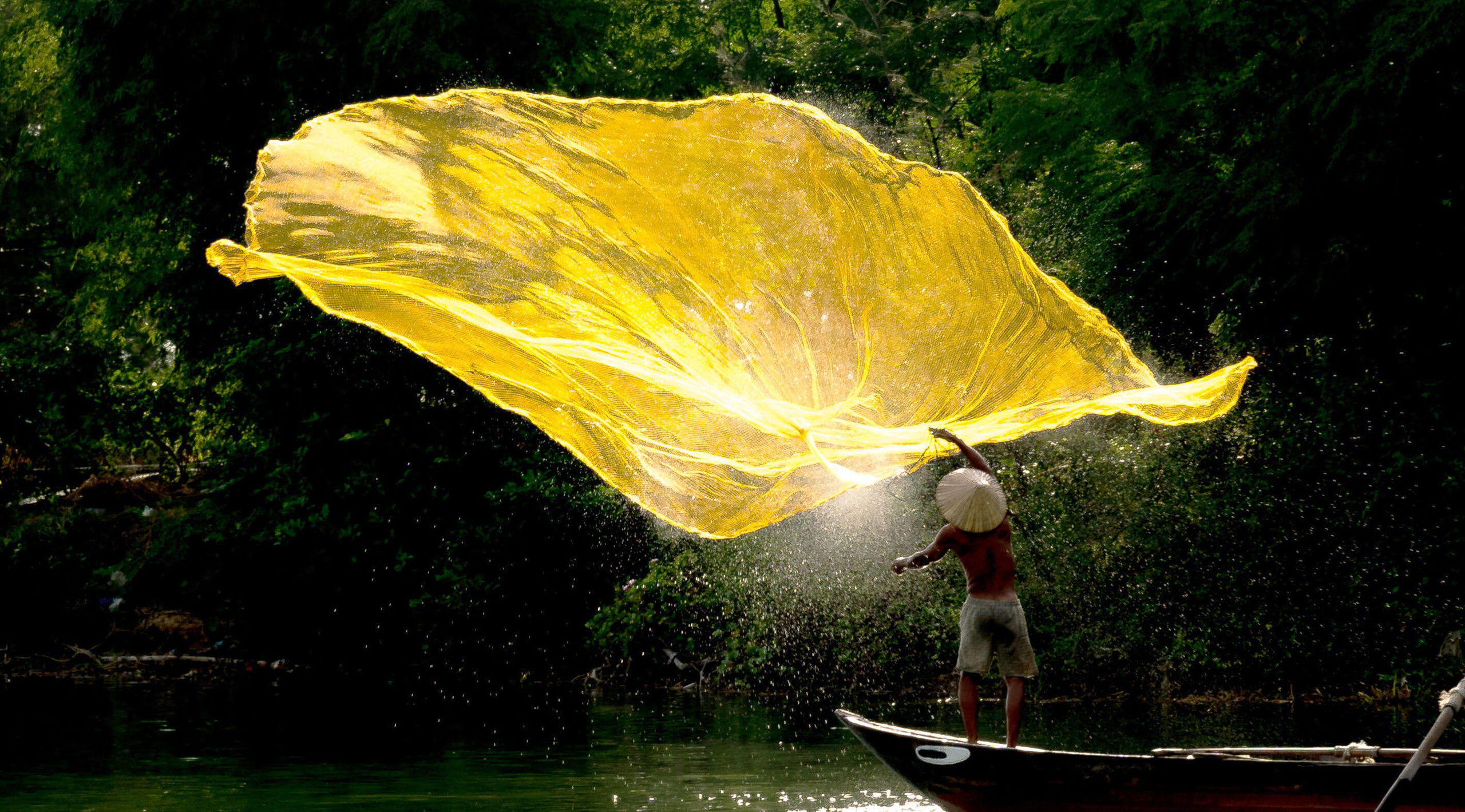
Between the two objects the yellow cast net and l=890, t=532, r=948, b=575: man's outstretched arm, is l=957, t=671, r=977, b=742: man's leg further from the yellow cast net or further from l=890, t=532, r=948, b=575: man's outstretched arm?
the yellow cast net

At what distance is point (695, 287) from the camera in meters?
9.48

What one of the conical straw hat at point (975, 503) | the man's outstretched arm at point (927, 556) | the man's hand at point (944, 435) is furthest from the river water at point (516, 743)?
the man's hand at point (944, 435)

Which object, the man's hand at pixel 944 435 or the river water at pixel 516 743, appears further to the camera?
the river water at pixel 516 743

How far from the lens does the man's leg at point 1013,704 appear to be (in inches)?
356

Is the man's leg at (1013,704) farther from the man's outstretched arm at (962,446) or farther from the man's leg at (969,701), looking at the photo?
the man's outstretched arm at (962,446)

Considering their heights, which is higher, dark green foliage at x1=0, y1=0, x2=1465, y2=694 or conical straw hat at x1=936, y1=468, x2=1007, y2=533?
dark green foliage at x1=0, y1=0, x2=1465, y2=694

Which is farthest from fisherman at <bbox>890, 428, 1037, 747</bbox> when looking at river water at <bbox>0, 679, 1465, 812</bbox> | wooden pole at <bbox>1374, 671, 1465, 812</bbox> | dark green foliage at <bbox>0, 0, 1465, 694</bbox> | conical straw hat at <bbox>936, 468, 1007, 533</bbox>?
dark green foliage at <bbox>0, 0, 1465, 694</bbox>

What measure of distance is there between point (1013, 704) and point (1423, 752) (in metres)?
2.40

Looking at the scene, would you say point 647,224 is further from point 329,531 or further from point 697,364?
point 329,531

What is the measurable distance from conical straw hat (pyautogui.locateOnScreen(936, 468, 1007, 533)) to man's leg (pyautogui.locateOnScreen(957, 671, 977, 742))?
0.93m

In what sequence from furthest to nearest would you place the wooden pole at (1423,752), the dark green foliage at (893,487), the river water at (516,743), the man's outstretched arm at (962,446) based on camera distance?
the dark green foliage at (893,487), the river water at (516,743), the man's outstretched arm at (962,446), the wooden pole at (1423,752)

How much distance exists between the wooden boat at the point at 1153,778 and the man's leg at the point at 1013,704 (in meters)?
0.23

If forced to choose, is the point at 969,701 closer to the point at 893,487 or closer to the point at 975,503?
the point at 975,503

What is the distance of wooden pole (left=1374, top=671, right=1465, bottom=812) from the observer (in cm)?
725
